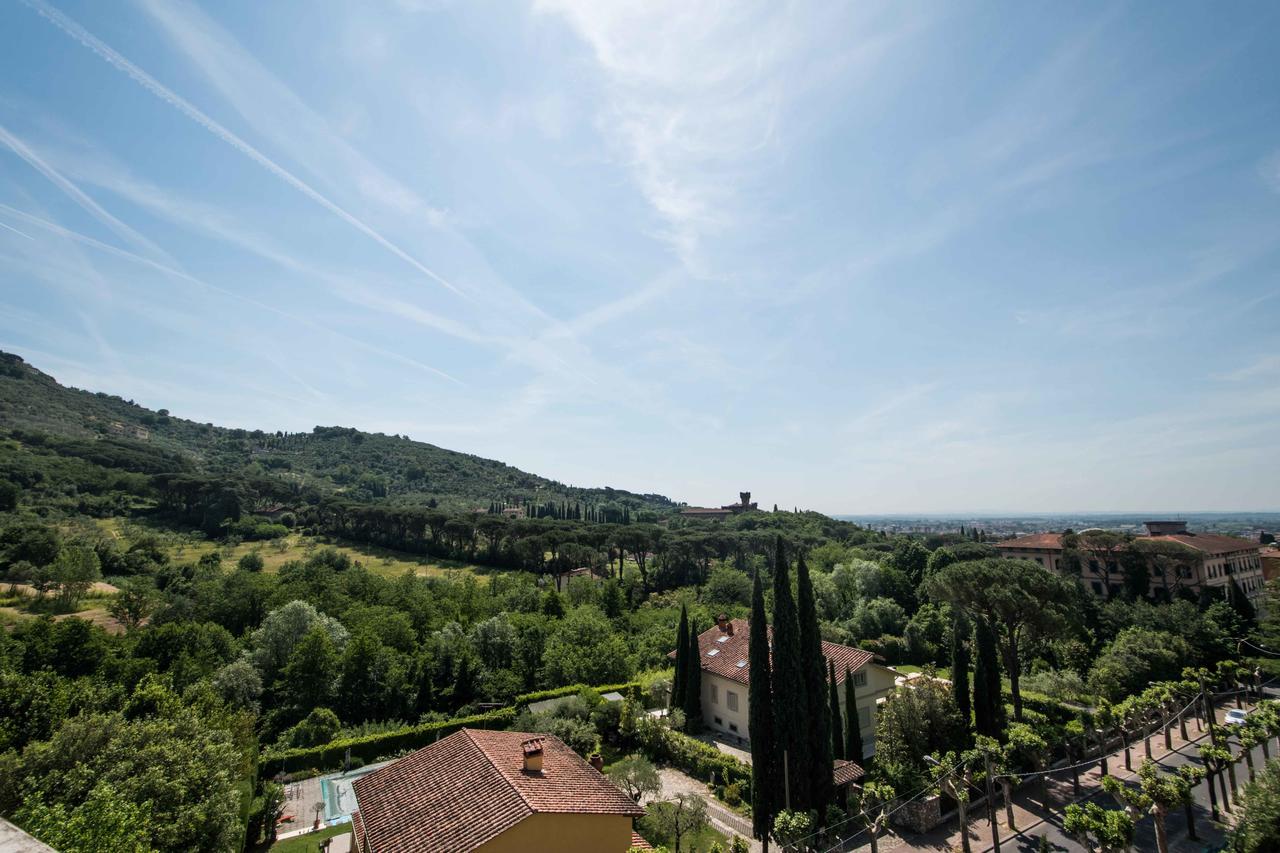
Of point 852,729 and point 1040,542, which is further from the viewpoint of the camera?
point 1040,542

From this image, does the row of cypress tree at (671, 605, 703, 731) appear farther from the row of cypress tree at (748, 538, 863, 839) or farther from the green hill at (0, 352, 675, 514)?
the green hill at (0, 352, 675, 514)

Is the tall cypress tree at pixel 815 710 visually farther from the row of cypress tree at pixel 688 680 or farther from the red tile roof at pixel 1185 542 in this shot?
the red tile roof at pixel 1185 542

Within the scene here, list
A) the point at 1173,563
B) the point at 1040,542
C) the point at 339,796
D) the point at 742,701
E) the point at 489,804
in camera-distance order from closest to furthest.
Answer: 1. the point at 489,804
2. the point at 339,796
3. the point at 742,701
4. the point at 1173,563
5. the point at 1040,542

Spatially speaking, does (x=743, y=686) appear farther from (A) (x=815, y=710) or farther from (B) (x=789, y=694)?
(B) (x=789, y=694)

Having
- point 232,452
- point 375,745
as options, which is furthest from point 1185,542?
point 232,452

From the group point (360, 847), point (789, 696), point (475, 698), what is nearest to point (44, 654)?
point (475, 698)

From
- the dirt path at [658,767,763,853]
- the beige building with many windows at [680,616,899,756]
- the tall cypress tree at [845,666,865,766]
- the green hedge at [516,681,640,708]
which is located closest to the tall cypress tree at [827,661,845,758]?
the tall cypress tree at [845,666,865,766]
